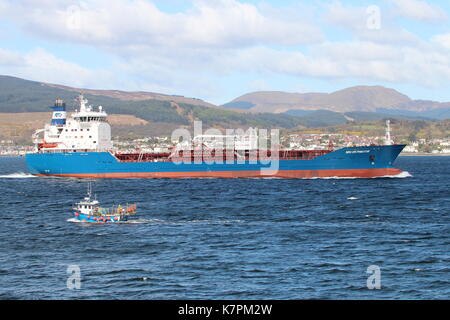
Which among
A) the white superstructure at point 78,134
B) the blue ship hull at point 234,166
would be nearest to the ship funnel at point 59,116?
the white superstructure at point 78,134

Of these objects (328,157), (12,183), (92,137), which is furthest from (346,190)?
(12,183)

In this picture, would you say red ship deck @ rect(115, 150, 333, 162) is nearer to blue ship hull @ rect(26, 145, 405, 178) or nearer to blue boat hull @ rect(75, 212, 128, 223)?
blue ship hull @ rect(26, 145, 405, 178)

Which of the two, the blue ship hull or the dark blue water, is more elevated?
the blue ship hull

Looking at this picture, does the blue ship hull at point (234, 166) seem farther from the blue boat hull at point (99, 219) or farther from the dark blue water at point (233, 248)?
the blue boat hull at point (99, 219)

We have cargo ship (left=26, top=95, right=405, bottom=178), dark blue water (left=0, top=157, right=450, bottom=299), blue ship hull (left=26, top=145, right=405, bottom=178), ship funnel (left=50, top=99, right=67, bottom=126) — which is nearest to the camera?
dark blue water (left=0, top=157, right=450, bottom=299)

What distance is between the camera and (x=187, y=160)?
3393 inches

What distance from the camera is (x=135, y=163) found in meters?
85.7

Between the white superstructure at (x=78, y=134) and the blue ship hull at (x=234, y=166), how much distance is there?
306cm

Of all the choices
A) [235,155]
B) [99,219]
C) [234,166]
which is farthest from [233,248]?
[235,155]

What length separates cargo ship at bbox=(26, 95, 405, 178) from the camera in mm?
81125

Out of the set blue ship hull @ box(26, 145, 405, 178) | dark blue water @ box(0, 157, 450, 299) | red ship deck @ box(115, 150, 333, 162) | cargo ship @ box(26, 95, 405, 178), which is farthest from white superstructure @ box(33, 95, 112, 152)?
dark blue water @ box(0, 157, 450, 299)

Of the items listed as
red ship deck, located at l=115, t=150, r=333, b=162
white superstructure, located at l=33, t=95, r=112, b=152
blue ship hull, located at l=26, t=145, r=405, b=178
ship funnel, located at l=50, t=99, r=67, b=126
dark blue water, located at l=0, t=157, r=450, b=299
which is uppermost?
ship funnel, located at l=50, t=99, r=67, b=126

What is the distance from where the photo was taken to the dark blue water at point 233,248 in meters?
24.9
